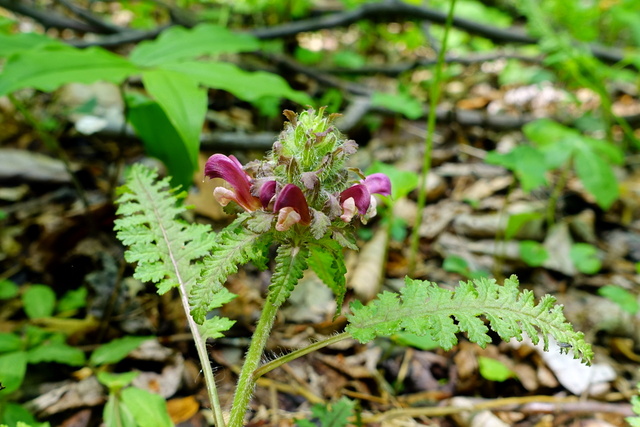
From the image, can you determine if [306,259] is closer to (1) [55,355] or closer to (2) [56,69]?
(1) [55,355]

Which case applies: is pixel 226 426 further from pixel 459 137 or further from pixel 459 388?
pixel 459 137

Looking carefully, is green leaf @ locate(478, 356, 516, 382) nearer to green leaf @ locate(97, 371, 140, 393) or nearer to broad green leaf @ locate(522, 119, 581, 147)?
green leaf @ locate(97, 371, 140, 393)

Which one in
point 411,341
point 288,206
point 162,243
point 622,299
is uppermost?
point 288,206

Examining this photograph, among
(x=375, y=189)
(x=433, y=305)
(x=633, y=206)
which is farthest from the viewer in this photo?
(x=633, y=206)

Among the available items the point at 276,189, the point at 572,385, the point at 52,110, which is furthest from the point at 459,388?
the point at 52,110

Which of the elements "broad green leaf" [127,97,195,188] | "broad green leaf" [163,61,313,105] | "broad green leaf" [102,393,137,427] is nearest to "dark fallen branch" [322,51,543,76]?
"broad green leaf" [163,61,313,105]

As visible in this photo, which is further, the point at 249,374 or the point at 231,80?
the point at 231,80

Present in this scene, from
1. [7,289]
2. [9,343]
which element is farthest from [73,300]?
[9,343]

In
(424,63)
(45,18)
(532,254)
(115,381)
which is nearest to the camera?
(115,381)
